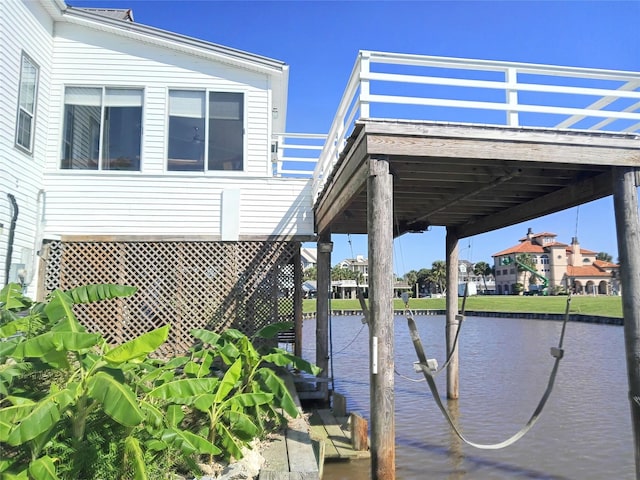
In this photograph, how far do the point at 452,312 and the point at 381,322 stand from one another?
578 cm

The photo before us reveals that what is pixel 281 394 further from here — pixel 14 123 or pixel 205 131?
pixel 14 123

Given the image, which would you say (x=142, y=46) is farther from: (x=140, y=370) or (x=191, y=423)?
(x=191, y=423)

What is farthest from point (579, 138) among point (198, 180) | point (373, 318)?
point (198, 180)

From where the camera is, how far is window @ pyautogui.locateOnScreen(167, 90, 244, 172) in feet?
30.5

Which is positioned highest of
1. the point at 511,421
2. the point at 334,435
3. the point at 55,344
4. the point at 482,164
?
the point at 482,164

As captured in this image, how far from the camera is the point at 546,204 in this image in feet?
24.8

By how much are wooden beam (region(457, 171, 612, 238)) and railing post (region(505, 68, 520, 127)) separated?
1.59 m

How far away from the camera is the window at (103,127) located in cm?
912

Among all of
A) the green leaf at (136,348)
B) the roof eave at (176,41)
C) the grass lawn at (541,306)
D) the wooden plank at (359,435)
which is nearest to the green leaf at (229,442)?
the green leaf at (136,348)

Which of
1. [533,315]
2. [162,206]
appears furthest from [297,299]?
[533,315]

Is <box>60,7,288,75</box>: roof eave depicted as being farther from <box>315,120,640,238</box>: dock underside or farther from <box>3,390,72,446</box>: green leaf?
<box>3,390,72,446</box>: green leaf

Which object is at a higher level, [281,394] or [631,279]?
[631,279]

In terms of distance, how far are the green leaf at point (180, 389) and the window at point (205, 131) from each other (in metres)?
5.52

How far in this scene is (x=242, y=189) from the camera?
9.28m
